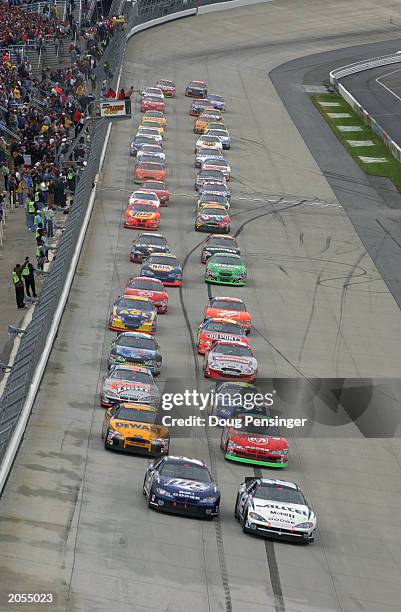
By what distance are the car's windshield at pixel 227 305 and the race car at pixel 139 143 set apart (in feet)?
86.6

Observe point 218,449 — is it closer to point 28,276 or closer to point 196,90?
point 28,276

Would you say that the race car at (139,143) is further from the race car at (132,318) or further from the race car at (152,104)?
the race car at (132,318)

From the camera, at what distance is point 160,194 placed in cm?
5725

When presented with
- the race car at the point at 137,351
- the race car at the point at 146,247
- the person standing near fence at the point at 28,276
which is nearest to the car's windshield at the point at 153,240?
the race car at the point at 146,247

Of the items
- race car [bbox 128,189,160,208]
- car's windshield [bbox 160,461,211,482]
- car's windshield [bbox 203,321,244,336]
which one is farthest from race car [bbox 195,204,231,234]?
car's windshield [bbox 160,461,211,482]

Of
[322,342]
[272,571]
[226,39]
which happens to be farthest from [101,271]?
[226,39]

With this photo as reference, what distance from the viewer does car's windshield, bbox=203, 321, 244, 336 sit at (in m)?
38.0

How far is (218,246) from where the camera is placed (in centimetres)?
4909

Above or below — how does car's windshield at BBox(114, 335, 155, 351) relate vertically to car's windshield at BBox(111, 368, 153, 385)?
below

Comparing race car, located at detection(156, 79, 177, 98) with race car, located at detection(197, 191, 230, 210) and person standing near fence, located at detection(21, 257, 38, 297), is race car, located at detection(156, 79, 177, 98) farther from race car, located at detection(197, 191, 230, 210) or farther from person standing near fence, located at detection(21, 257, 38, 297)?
person standing near fence, located at detection(21, 257, 38, 297)

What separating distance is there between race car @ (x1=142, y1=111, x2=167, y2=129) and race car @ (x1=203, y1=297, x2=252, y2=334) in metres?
32.7

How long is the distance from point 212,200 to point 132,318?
18690 mm

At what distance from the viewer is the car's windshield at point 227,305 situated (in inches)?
1599

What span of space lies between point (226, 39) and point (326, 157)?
30.2 m
